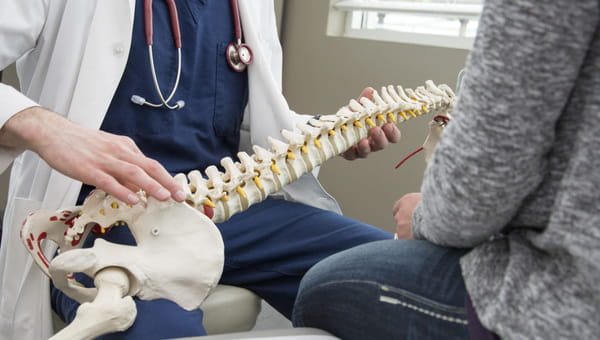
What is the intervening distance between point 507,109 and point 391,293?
235mm

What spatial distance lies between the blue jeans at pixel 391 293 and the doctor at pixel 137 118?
261 millimetres

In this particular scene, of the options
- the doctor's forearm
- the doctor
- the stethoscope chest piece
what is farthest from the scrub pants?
the stethoscope chest piece

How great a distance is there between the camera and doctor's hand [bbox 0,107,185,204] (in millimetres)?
692

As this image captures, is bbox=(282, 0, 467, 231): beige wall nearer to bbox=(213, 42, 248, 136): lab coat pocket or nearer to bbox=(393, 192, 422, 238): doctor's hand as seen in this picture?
bbox=(213, 42, 248, 136): lab coat pocket

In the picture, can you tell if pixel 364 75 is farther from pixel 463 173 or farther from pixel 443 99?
pixel 463 173

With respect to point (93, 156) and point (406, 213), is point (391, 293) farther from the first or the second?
point (93, 156)

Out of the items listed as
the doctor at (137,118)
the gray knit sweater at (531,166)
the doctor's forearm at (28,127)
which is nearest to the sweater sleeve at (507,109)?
the gray knit sweater at (531,166)

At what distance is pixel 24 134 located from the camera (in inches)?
30.6

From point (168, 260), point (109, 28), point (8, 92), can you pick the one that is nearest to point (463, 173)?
point (168, 260)

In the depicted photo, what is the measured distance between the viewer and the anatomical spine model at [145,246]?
0.65 metres

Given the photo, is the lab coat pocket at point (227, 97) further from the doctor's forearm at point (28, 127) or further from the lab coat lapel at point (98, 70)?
the doctor's forearm at point (28, 127)

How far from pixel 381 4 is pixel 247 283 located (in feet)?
4.69

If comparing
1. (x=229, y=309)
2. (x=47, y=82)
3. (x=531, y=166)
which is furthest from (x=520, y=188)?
(x=47, y=82)

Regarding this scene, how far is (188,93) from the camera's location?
114 centimetres
